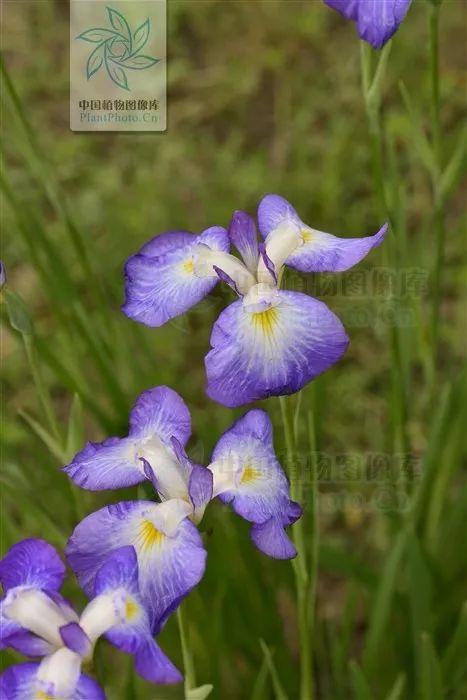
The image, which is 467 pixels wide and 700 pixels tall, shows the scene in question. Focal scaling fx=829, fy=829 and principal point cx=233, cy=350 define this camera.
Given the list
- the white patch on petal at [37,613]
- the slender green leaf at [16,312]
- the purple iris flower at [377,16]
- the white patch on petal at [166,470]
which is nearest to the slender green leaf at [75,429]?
the slender green leaf at [16,312]

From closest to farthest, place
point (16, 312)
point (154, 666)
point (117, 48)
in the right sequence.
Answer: point (154, 666), point (16, 312), point (117, 48)

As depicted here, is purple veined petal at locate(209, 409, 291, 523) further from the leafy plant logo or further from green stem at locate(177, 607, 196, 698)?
the leafy plant logo

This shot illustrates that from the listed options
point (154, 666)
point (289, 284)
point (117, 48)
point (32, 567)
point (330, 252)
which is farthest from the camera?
point (117, 48)

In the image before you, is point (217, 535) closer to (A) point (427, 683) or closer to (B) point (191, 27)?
(A) point (427, 683)

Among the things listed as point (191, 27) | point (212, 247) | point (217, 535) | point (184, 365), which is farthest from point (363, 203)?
point (212, 247)

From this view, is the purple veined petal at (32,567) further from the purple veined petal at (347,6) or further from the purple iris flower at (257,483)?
the purple veined petal at (347,6)

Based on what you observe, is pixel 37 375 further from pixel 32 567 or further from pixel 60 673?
pixel 60 673

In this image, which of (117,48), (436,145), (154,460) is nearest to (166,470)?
(154,460)
